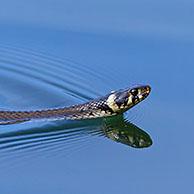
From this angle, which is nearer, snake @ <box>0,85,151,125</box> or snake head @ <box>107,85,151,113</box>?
snake @ <box>0,85,151,125</box>

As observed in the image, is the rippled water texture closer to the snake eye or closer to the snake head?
the snake head

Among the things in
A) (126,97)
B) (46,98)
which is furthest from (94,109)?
(46,98)

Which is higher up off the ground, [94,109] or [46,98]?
[46,98]

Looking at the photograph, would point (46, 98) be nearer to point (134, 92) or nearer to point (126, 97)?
point (126, 97)

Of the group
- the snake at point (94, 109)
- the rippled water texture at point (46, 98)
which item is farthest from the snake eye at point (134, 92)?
the rippled water texture at point (46, 98)

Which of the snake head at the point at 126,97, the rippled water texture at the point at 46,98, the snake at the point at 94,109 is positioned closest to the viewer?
the rippled water texture at the point at 46,98

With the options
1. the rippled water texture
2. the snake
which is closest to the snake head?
the snake

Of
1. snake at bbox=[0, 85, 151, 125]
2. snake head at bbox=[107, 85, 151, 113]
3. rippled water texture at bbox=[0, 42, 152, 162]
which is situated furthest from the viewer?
snake head at bbox=[107, 85, 151, 113]

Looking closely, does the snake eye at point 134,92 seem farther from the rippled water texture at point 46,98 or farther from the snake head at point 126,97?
the rippled water texture at point 46,98
